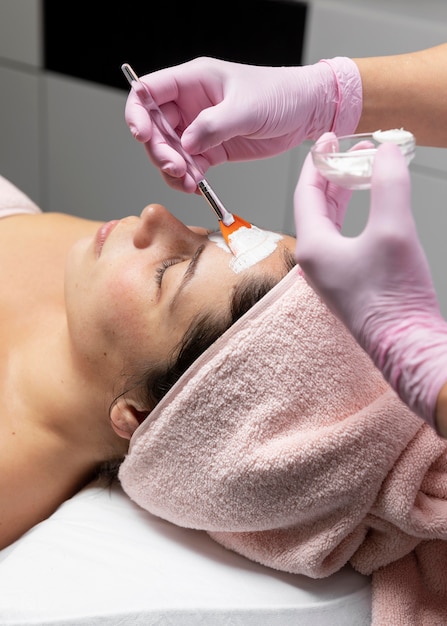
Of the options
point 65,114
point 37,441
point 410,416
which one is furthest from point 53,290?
point 65,114

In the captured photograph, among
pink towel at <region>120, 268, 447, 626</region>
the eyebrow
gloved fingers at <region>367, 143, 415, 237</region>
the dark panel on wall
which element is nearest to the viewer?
gloved fingers at <region>367, 143, 415, 237</region>

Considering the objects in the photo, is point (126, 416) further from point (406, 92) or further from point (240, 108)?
point (406, 92)

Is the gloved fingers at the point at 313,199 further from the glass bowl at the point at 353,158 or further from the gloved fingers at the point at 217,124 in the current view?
the gloved fingers at the point at 217,124

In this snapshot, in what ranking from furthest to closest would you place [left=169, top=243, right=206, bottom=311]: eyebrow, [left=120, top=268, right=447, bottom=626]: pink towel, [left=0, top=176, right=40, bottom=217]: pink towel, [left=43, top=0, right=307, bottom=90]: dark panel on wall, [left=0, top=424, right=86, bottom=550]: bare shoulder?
[left=43, top=0, right=307, bottom=90]: dark panel on wall
[left=0, top=176, right=40, bottom=217]: pink towel
[left=0, top=424, right=86, bottom=550]: bare shoulder
[left=169, top=243, right=206, bottom=311]: eyebrow
[left=120, top=268, right=447, bottom=626]: pink towel

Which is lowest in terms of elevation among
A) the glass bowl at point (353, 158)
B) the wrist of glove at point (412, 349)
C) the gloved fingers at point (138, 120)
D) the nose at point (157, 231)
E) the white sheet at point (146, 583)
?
the white sheet at point (146, 583)

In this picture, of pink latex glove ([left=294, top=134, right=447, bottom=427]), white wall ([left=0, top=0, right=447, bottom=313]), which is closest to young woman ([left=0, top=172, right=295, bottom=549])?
pink latex glove ([left=294, top=134, right=447, bottom=427])

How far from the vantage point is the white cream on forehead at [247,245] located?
1.27m

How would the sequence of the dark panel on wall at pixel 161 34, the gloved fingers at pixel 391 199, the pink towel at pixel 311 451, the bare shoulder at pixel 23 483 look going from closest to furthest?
the gloved fingers at pixel 391 199, the pink towel at pixel 311 451, the bare shoulder at pixel 23 483, the dark panel on wall at pixel 161 34

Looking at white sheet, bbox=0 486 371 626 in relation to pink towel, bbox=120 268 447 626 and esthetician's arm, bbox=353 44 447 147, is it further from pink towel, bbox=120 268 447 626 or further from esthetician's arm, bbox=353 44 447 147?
esthetician's arm, bbox=353 44 447 147

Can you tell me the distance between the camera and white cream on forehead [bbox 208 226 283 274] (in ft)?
4.17

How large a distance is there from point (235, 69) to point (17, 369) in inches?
27.9

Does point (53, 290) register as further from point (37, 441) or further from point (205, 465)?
point (205, 465)

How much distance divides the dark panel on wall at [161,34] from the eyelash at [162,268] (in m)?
1.16

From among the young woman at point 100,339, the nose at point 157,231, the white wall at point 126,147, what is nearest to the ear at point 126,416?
the young woman at point 100,339
